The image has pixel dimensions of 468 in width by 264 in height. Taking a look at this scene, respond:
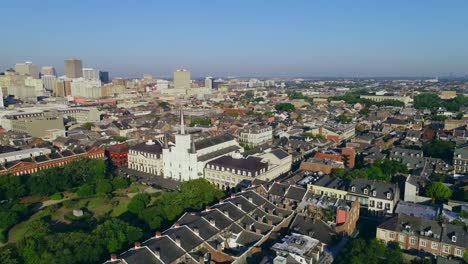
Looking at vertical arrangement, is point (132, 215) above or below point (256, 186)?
below

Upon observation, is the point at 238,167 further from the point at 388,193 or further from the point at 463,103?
the point at 463,103

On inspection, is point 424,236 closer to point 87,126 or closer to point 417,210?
point 417,210

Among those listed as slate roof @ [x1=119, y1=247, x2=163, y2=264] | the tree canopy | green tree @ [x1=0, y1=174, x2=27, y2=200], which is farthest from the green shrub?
the tree canopy

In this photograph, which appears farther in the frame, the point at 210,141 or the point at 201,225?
the point at 210,141

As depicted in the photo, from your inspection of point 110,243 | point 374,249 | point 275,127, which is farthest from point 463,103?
point 110,243

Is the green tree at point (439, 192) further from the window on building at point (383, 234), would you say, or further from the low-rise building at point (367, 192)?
the window on building at point (383, 234)

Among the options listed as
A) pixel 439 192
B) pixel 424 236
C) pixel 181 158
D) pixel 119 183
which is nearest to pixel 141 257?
pixel 424 236

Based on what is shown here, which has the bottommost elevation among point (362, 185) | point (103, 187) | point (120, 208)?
point (120, 208)
